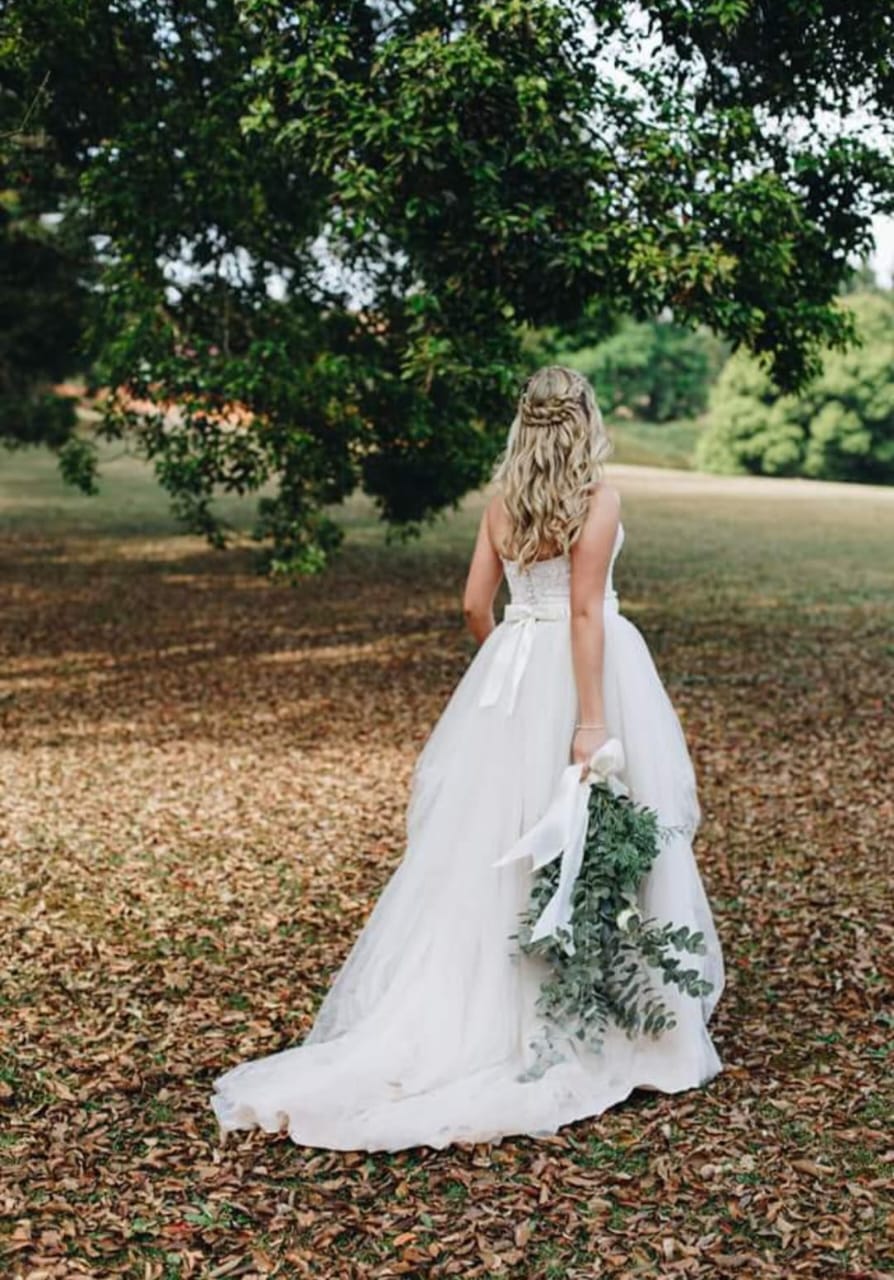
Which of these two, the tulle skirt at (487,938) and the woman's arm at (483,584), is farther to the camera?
the woman's arm at (483,584)

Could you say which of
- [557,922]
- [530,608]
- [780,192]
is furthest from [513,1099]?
[780,192]

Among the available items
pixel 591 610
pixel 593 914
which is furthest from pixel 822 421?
pixel 593 914

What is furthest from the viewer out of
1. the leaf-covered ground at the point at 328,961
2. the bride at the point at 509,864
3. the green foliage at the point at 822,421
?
the green foliage at the point at 822,421

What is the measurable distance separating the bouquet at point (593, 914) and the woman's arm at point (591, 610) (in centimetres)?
9

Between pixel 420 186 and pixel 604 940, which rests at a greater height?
pixel 420 186

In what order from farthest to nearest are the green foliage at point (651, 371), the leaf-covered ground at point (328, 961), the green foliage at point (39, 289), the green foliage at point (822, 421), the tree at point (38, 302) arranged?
the green foliage at point (651, 371) → the green foliage at point (822, 421) → the green foliage at point (39, 289) → the tree at point (38, 302) → the leaf-covered ground at point (328, 961)

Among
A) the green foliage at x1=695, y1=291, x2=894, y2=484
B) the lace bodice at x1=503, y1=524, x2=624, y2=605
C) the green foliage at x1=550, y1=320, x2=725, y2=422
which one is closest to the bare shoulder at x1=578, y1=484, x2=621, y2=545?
the lace bodice at x1=503, y1=524, x2=624, y2=605

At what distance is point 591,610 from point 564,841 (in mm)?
801

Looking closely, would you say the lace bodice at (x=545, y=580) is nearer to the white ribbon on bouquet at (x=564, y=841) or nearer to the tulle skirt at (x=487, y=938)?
the tulle skirt at (x=487, y=938)

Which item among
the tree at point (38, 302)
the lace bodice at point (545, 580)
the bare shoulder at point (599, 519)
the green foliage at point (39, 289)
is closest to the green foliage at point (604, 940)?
the lace bodice at point (545, 580)

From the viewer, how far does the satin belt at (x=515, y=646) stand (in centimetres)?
495

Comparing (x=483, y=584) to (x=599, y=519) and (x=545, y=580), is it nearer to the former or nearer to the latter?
(x=545, y=580)

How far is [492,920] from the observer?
4941mm

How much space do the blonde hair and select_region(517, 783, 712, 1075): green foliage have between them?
94cm
